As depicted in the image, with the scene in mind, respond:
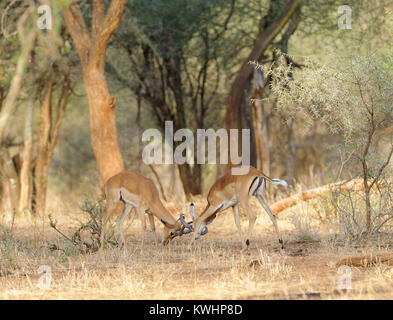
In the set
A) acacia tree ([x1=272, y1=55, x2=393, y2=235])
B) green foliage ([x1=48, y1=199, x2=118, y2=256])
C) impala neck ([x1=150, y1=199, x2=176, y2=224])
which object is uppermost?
acacia tree ([x1=272, y1=55, x2=393, y2=235])

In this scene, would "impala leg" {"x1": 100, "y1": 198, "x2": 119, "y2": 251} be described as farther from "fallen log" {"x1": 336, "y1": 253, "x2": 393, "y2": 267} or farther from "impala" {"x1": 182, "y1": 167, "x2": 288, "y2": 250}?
"fallen log" {"x1": 336, "y1": 253, "x2": 393, "y2": 267}

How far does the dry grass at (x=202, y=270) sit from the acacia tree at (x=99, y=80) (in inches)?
107

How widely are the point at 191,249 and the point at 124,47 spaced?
9571 millimetres

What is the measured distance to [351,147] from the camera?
8.73 m

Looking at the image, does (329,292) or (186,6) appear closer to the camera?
(329,292)

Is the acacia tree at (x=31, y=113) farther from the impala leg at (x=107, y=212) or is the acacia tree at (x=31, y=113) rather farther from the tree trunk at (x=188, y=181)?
the impala leg at (x=107, y=212)

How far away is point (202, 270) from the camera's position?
730cm

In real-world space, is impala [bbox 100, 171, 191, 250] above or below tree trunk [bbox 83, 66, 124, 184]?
below

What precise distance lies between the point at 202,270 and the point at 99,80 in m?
6.54

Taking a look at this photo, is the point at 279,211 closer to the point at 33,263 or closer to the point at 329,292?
the point at 33,263

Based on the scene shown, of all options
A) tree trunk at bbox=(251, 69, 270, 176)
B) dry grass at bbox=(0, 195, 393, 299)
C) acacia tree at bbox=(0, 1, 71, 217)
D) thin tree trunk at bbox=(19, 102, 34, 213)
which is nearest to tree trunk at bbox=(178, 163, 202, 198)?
acacia tree at bbox=(0, 1, 71, 217)

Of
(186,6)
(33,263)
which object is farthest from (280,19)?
(33,263)

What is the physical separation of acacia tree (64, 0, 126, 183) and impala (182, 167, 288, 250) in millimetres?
3841

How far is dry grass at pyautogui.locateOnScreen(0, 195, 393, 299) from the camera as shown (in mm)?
5824
